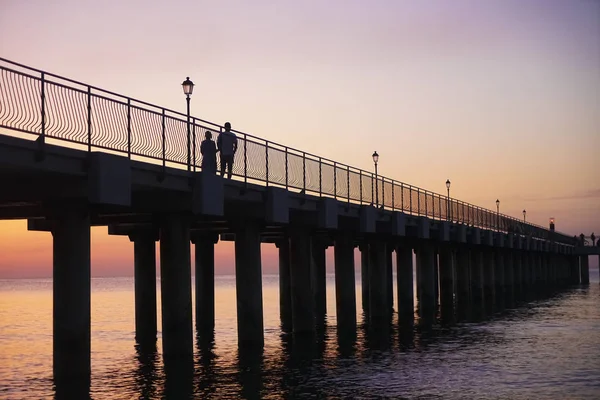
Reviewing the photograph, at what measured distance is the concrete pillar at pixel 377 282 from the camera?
5125 centimetres

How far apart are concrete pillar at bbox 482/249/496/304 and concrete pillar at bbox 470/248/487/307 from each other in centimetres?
248

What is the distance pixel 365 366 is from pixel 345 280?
1555 cm

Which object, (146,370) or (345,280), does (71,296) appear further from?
(345,280)

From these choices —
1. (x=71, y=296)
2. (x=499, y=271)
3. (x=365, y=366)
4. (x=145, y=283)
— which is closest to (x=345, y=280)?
(x=145, y=283)

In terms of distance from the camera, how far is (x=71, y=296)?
965 inches

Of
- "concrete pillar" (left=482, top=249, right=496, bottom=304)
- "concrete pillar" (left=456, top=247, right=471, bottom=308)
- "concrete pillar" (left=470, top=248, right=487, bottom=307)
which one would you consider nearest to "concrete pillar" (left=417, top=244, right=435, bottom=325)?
"concrete pillar" (left=456, top=247, right=471, bottom=308)

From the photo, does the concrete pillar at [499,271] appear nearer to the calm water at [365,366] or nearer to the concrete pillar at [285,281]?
the concrete pillar at [285,281]

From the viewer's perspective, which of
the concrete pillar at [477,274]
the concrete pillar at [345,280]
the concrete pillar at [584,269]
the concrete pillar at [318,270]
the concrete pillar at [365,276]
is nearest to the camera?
the concrete pillar at [345,280]

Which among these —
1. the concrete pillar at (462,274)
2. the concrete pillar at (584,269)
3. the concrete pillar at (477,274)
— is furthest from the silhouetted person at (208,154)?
the concrete pillar at (584,269)

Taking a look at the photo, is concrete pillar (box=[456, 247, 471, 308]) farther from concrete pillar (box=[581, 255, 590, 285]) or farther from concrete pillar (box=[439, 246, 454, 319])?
concrete pillar (box=[581, 255, 590, 285])

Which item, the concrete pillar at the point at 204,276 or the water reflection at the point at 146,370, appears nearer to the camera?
the water reflection at the point at 146,370

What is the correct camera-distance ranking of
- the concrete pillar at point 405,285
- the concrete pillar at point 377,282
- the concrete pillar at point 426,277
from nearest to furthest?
the concrete pillar at point 377,282, the concrete pillar at point 405,285, the concrete pillar at point 426,277

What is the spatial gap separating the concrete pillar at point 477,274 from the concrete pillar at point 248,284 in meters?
41.6

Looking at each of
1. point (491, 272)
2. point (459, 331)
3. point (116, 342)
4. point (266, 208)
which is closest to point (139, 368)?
point (266, 208)
